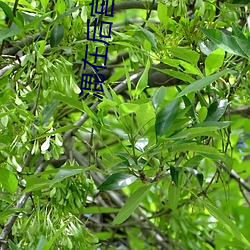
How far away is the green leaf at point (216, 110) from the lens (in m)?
0.92

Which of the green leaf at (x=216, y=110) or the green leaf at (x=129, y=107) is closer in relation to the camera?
the green leaf at (x=129, y=107)

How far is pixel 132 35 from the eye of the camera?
1025mm

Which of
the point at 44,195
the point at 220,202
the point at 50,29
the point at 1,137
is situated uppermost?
the point at 50,29

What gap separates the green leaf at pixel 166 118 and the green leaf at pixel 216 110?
0.10 m

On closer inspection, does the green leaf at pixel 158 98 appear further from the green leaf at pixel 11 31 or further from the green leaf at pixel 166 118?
the green leaf at pixel 11 31

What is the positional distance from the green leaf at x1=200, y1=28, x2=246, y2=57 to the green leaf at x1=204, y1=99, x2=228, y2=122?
87 millimetres

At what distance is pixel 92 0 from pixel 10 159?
0.77 ft

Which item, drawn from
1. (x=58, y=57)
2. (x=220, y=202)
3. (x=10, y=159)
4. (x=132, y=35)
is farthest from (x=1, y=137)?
(x=220, y=202)

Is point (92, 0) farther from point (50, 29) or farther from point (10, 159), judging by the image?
point (10, 159)

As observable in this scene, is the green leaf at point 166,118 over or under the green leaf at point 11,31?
under

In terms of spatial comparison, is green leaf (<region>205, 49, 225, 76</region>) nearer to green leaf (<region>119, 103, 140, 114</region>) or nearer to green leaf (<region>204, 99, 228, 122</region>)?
green leaf (<region>204, 99, 228, 122</region>)

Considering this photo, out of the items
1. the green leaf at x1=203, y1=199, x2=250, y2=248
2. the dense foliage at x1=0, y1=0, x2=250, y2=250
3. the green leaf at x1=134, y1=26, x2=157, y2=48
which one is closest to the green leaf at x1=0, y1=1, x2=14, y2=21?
the dense foliage at x1=0, y1=0, x2=250, y2=250

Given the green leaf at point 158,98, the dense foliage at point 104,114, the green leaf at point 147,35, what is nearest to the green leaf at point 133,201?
the dense foliage at point 104,114

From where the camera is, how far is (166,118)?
→ 0.82 metres
